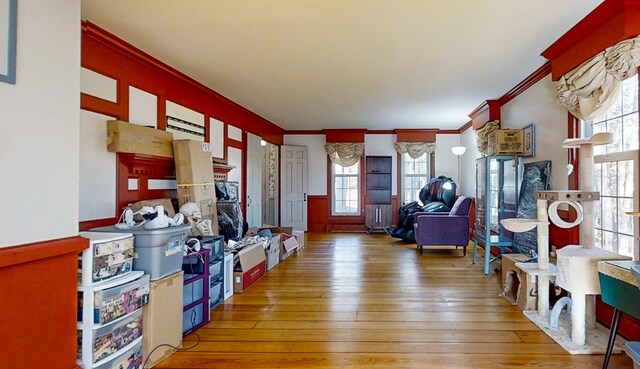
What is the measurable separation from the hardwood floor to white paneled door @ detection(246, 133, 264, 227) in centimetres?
184

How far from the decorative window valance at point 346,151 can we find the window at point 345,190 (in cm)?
28

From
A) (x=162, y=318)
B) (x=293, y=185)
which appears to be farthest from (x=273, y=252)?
(x=293, y=185)

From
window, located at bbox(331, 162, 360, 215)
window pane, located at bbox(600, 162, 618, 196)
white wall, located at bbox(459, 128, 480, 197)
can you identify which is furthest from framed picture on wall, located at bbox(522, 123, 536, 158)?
window, located at bbox(331, 162, 360, 215)

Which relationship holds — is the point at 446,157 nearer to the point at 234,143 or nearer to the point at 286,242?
the point at 286,242

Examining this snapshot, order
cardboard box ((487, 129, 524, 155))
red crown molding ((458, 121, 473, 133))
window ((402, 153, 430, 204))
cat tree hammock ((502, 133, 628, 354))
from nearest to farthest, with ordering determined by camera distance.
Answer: cat tree hammock ((502, 133, 628, 354)), cardboard box ((487, 129, 524, 155)), red crown molding ((458, 121, 473, 133)), window ((402, 153, 430, 204))

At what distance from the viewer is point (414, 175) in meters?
8.10

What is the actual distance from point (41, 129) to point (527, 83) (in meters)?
4.70

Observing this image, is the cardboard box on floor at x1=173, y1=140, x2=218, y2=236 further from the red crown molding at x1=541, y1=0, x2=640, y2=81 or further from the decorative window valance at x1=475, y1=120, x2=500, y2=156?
the decorative window valance at x1=475, y1=120, x2=500, y2=156

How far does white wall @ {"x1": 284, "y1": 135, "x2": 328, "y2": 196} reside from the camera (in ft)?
26.8

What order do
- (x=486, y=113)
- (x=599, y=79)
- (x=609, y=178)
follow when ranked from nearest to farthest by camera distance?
(x=599, y=79), (x=609, y=178), (x=486, y=113)

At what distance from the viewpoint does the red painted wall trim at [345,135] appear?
25.9ft

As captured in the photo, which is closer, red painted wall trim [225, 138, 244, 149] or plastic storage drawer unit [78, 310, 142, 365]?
plastic storage drawer unit [78, 310, 142, 365]

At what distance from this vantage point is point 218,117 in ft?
16.2

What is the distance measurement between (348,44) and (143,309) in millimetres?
2630
